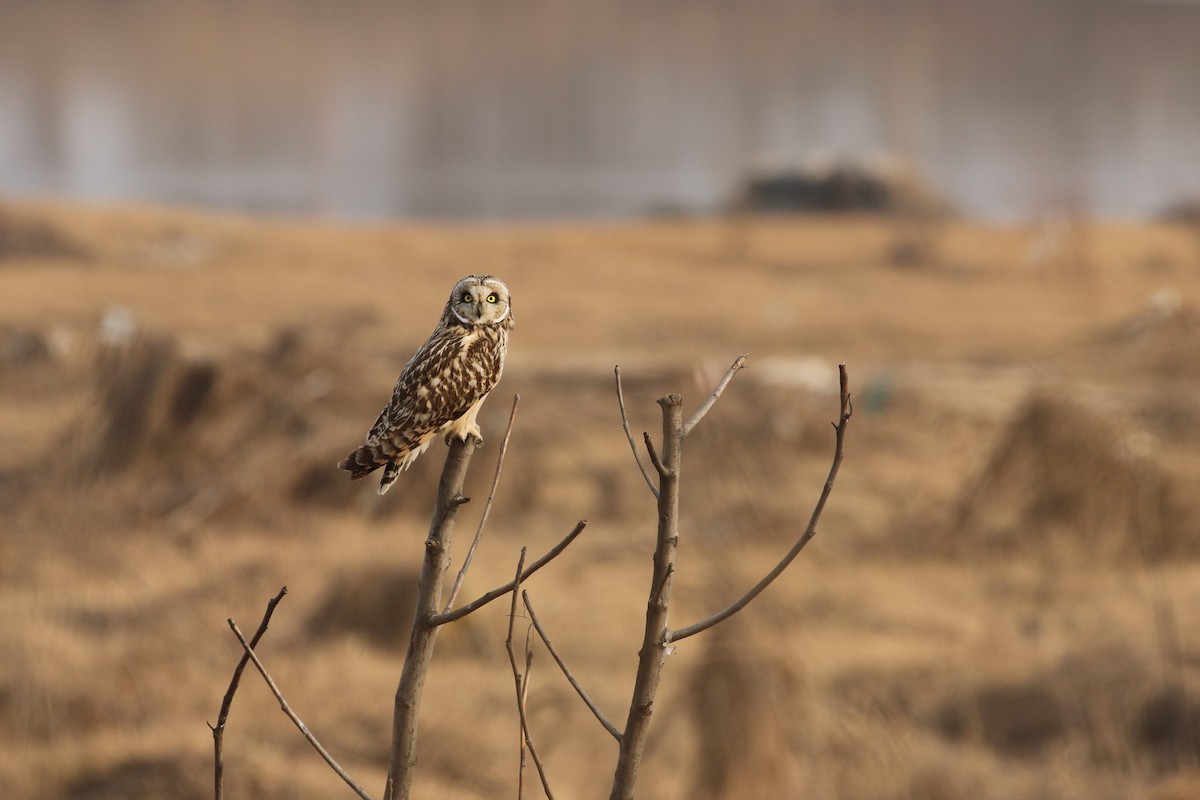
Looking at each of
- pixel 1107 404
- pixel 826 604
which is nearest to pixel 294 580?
pixel 826 604

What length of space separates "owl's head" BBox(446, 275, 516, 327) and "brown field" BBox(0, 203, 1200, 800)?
0.43 metres

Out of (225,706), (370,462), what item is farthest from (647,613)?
(370,462)

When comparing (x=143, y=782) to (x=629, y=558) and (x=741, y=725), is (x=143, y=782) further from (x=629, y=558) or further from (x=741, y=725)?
(x=629, y=558)

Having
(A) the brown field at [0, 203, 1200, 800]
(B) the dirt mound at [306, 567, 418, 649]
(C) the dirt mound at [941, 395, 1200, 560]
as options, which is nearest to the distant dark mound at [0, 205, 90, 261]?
(A) the brown field at [0, 203, 1200, 800]

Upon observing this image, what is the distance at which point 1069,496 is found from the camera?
1164 centimetres

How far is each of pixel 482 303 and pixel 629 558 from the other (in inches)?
263

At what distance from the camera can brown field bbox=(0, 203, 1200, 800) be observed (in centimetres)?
702

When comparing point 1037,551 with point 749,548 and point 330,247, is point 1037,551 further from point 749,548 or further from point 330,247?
point 330,247

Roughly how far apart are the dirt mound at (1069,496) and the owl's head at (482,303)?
30.9 feet

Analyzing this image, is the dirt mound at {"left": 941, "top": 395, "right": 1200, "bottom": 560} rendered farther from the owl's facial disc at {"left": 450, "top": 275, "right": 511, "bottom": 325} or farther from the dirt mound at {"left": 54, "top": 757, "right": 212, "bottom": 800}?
the owl's facial disc at {"left": 450, "top": 275, "right": 511, "bottom": 325}

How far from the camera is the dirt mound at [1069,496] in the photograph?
11.3 meters

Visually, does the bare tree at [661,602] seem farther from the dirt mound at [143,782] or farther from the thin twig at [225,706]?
the dirt mound at [143,782]

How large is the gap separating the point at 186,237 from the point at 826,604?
22.4 meters

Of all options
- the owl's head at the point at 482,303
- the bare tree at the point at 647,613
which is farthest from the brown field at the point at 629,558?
the bare tree at the point at 647,613
